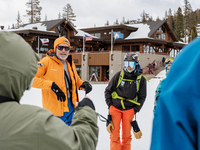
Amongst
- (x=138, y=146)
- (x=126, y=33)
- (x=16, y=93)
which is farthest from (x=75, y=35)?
(x=16, y=93)

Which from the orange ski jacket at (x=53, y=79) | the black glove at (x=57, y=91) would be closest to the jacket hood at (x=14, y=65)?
the black glove at (x=57, y=91)

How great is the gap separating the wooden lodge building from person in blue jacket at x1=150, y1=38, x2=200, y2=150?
24.4m

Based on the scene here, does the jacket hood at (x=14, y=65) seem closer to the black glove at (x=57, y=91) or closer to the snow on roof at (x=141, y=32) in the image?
the black glove at (x=57, y=91)

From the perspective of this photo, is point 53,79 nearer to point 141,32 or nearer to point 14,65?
point 14,65

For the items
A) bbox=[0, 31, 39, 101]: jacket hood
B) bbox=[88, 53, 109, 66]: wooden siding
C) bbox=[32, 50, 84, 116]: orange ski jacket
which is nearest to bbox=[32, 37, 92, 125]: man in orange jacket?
bbox=[32, 50, 84, 116]: orange ski jacket

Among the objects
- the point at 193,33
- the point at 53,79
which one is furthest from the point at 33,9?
the point at 53,79

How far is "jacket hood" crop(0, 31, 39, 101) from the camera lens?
1.08 metres

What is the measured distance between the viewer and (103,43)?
34.6 meters

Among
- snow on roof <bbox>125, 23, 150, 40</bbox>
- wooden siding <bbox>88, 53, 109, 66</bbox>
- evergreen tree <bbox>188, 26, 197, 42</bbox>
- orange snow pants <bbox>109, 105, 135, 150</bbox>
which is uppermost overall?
evergreen tree <bbox>188, 26, 197, 42</bbox>

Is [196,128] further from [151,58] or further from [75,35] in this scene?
[75,35]

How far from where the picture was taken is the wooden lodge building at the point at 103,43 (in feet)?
86.2

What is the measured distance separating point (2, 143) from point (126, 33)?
112ft

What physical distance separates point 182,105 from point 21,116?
840 mm

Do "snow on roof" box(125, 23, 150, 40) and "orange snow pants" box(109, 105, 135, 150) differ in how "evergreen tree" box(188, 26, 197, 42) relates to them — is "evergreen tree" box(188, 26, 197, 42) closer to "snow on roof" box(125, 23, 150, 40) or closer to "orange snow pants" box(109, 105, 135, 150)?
"snow on roof" box(125, 23, 150, 40)
